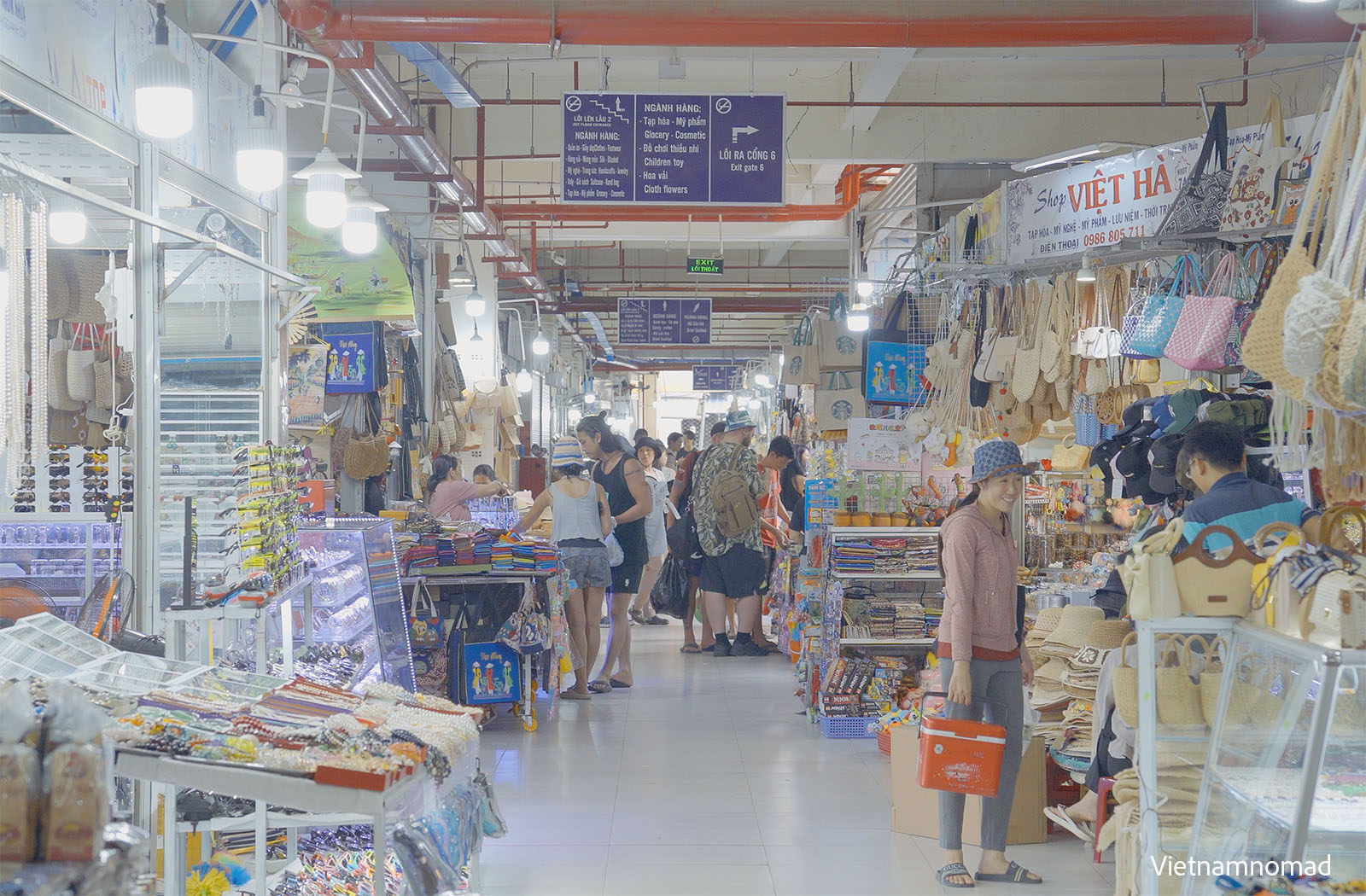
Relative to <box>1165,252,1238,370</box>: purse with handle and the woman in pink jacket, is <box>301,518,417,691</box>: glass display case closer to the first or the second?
the woman in pink jacket


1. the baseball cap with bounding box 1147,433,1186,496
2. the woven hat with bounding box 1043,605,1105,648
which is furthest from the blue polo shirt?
the woven hat with bounding box 1043,605,1105,648

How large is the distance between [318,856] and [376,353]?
16.9ft

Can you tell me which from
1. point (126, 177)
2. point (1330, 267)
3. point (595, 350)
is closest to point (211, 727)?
point (126, 177)

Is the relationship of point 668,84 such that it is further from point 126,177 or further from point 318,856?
point 318,856

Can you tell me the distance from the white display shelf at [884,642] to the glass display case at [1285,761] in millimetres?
4364

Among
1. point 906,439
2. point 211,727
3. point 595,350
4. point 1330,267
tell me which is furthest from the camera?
point 595,350

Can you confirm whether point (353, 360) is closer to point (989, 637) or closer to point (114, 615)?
point (114, 615)

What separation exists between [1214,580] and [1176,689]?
0.32 meters

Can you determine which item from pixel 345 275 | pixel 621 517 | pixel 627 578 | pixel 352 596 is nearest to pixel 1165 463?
pixel 352 596

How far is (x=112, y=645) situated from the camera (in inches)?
153

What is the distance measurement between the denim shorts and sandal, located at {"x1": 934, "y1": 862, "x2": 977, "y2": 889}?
3.88m

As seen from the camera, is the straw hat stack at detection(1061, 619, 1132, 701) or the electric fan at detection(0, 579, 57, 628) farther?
the straw hat stack at detection(1061, 619, 1132, 701)

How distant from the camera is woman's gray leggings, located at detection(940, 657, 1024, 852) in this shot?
4.84m

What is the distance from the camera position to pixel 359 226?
695cm
